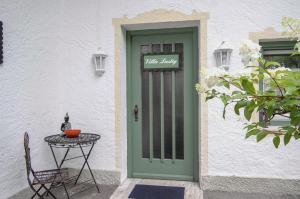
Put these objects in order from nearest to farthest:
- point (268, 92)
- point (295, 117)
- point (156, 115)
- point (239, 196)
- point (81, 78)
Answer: point (295, 117) < point (268, 92) < point (239, 196) < point (81, 78) < point (156, 115)

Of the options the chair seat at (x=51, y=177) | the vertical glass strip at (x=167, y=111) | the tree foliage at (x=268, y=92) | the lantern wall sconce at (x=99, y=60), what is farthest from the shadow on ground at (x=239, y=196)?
the tree foliage at (x=268, y=92)

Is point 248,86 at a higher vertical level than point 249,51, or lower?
lower

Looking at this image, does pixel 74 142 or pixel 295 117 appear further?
pixel 74 142

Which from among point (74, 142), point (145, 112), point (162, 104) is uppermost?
point (162, 104)

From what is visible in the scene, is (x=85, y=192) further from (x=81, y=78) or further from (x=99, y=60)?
(x=99, y=60)

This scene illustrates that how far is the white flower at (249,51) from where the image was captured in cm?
95

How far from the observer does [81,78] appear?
379 cm

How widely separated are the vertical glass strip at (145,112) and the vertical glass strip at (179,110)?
462 mm

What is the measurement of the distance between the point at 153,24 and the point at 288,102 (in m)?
3.04

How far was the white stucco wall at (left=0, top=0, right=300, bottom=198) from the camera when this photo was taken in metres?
2.99

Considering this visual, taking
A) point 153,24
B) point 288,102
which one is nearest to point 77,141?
point 153,24

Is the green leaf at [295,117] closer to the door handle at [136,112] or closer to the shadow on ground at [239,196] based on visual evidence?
the shadow on ground at [239,196]

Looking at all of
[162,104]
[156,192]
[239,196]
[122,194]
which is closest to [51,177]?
[122,194]

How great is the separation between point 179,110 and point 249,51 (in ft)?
9.49
